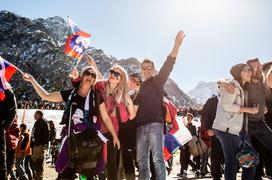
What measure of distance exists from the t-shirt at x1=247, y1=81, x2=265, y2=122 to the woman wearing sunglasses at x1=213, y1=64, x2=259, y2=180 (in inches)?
5.8

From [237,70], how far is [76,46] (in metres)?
3.64

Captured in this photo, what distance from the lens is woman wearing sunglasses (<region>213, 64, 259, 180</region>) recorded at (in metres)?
5.04

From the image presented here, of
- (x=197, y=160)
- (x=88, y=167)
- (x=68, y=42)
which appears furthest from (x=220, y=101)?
(x=197, y=160)

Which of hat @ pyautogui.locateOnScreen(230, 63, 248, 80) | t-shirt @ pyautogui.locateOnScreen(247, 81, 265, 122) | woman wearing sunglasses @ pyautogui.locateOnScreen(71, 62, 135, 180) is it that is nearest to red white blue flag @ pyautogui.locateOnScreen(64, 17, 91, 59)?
woman wearing sunglasses @ pyautogui.locateOnScreen(71, 62, 135, 180)

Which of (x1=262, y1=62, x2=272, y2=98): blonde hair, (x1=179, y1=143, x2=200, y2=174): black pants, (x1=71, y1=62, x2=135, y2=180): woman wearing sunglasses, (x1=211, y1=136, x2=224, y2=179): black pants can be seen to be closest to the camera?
(x1=71, y1=62, x2=135, y2=180): woman wearing sunglasses

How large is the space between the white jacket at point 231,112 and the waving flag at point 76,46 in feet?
11.5

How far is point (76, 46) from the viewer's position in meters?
7.65

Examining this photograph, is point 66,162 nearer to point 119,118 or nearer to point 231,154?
point 119,118

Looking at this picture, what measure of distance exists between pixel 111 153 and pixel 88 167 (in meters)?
0.88

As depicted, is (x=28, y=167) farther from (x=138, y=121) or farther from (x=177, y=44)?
(x=177, y=44)

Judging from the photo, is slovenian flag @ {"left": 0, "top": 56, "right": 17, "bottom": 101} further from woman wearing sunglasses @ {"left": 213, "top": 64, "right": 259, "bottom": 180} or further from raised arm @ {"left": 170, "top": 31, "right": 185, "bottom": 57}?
woman wearing sunglasses @ {"left": 213, "top": 64, "right": 259, "bottom": 180}

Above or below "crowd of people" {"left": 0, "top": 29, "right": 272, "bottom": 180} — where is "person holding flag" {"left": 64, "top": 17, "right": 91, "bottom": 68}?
above

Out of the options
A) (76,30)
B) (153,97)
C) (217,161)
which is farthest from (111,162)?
(76,30)

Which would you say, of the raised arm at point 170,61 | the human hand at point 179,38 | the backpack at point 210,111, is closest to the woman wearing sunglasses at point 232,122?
the raised arm at point 170,61
